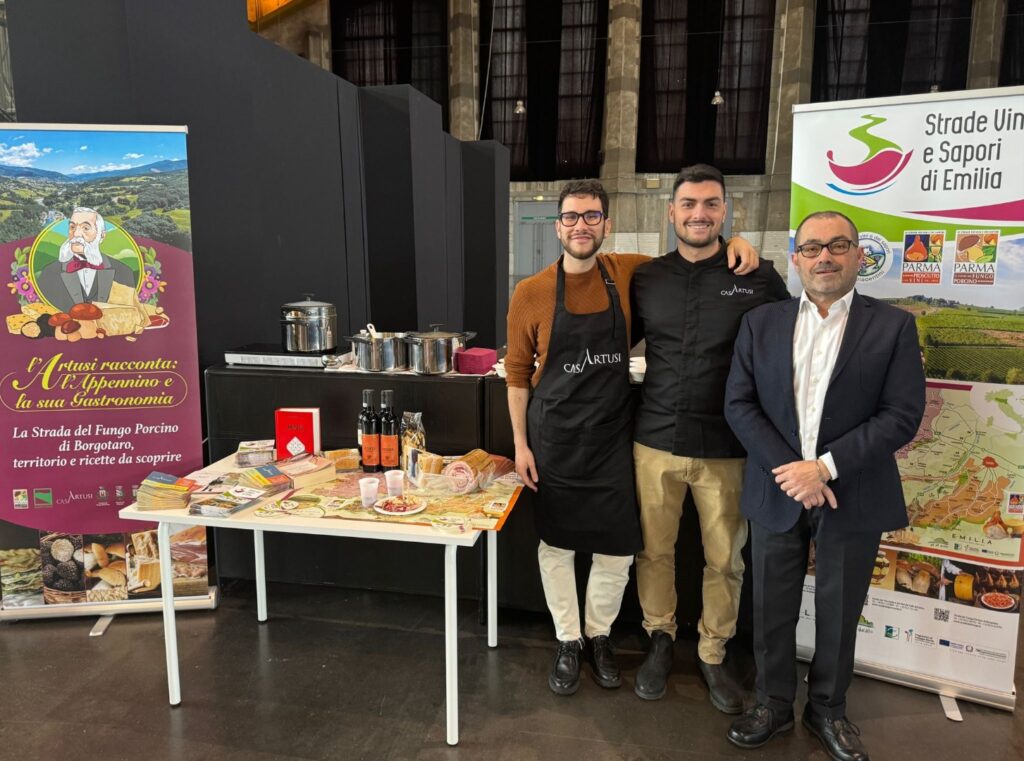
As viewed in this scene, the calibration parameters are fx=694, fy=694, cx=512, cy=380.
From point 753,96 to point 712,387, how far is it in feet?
37.3

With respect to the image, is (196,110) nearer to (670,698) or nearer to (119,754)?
(119,754)

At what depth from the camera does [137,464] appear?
290 centimetres

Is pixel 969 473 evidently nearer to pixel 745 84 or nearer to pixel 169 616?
pixel 169 616

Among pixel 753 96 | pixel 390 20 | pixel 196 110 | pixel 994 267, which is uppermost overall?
pixel 390 20

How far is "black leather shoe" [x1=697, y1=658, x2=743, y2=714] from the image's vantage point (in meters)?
2.34

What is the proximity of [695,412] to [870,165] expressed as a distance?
105cm

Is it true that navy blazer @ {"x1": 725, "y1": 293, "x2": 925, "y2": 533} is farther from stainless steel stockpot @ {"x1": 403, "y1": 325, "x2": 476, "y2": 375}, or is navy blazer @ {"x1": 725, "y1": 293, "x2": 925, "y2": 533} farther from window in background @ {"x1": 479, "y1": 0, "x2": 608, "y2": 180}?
window in background @ {"x1": 479, "y1": 0, "x2": 608, "y2": 180}

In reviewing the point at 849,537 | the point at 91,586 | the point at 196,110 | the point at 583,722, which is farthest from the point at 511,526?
the point at 196,110

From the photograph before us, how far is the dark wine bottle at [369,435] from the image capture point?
2.62m

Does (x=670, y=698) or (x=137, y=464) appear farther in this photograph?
(x=137, y=464)

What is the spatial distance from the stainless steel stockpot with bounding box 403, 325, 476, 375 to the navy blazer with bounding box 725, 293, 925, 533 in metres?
1.26

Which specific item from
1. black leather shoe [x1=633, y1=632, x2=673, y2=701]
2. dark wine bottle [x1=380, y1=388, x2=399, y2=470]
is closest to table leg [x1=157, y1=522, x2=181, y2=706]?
dark wine bottle [x1=380, y1=388, x2=399, y2=470]

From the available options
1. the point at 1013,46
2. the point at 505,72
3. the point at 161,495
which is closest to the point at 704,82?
the point at 505,72

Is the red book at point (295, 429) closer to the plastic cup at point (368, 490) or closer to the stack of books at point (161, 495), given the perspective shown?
the stack of books at point (161, 495)
